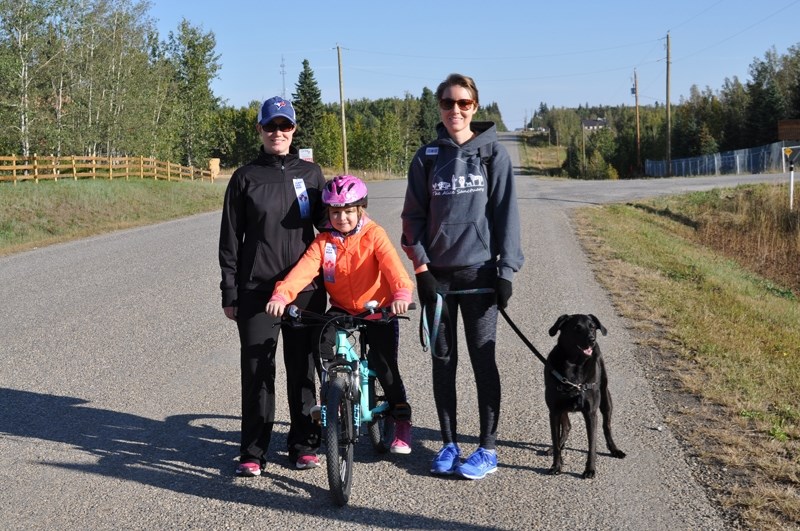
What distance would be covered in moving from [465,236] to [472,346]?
25.1 inches

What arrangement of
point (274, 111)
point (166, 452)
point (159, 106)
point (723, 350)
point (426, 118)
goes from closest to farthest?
point (274, 111)
point (166, 452)
point (723, 350)
point (159, 106)
point (426, 118)

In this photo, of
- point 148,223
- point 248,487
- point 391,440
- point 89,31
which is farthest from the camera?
point 89,31

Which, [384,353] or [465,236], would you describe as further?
[384,353]

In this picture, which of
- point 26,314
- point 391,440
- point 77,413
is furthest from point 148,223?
point 391,440

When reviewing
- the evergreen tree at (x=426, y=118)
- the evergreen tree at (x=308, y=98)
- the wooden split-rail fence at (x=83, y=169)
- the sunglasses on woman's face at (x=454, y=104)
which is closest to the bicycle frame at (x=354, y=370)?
the sunglasses on woman's face at (x=454, y=104)

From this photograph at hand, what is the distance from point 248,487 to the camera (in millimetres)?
4664

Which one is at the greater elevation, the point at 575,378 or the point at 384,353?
the point at 384,353

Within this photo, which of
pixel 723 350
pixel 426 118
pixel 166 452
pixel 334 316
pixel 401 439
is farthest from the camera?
pixel 426 118

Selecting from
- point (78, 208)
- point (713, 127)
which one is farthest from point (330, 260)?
point (713, 127)

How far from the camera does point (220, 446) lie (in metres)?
5.42

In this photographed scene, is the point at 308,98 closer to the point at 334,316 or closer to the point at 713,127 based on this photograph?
the point at 713,127

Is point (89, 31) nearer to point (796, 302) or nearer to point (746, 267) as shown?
point (746, 267)

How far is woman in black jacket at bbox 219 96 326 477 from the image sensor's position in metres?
4.70

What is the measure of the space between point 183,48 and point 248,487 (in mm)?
61155
